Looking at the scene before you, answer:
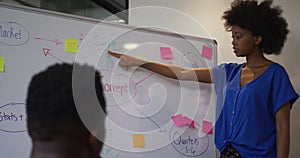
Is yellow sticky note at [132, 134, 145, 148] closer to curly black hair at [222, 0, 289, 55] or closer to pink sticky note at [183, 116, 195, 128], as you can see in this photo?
pink sticky note at [183, 116, 195, 128]

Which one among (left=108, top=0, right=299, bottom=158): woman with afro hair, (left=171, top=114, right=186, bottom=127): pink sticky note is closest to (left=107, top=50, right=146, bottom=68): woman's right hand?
(left=108, top=0, right=299, bottom=158): woman with afro hair

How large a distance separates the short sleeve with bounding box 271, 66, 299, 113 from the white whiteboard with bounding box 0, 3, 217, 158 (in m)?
0.41

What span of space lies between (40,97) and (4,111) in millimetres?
938

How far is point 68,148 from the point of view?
43 centimetres

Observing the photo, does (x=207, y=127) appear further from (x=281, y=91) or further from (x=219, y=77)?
(x=281, y=91)

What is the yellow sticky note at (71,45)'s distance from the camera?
1458 millimetres

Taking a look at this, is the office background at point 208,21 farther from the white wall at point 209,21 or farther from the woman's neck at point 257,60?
the woman's neck at point 257,60

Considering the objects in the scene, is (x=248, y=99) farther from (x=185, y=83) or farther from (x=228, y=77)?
(x=185, y=83)

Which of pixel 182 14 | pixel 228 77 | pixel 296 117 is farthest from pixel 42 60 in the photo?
pixel 296 117

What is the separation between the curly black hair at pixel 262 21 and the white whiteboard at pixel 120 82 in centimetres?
31

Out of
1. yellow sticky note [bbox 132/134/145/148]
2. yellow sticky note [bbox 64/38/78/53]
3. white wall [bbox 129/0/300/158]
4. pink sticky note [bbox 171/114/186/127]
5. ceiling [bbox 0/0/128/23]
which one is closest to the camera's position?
yellow sticky note [bbox 64/38/78/53]

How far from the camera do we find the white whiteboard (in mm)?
1312

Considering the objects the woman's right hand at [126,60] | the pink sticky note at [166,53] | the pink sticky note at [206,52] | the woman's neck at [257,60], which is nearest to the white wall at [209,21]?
the pink sticky note at [206,52]

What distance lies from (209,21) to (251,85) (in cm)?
80
